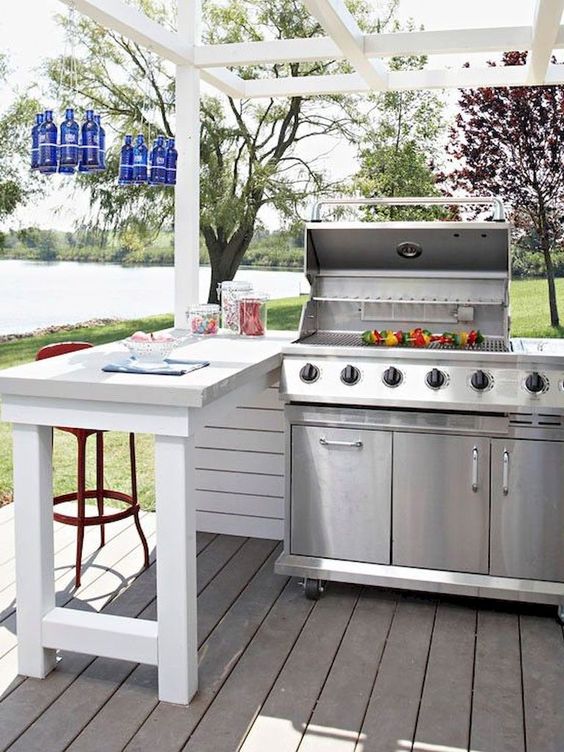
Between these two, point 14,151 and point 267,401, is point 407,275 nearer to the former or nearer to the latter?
point 267,401

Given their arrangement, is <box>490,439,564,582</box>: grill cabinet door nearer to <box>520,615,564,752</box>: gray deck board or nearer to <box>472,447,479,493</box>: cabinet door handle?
<box>472,447,479,493</box>: cabinet door handle

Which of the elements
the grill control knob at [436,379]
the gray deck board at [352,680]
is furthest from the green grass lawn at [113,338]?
the grill control knob at [436,379]

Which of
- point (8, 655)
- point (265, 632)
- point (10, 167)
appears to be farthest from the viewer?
point (10, 167)

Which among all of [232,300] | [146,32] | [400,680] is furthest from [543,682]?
[146,32]

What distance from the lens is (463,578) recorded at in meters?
3.11

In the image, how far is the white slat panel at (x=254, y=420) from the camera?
3793 millimetres

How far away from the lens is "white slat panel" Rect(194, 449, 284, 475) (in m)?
3.82

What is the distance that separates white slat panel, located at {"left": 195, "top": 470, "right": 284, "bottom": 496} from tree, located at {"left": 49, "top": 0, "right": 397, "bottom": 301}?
2489 mm

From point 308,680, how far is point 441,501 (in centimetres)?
85

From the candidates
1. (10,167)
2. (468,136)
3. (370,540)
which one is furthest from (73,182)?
(370,540)

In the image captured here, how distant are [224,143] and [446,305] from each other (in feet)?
9.90

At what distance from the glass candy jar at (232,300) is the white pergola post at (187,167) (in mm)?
285

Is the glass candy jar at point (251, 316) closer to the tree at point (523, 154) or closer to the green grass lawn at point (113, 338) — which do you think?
the green grass lawn at point (113, 338)

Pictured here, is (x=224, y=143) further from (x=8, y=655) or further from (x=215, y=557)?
(x=8, y=655)
